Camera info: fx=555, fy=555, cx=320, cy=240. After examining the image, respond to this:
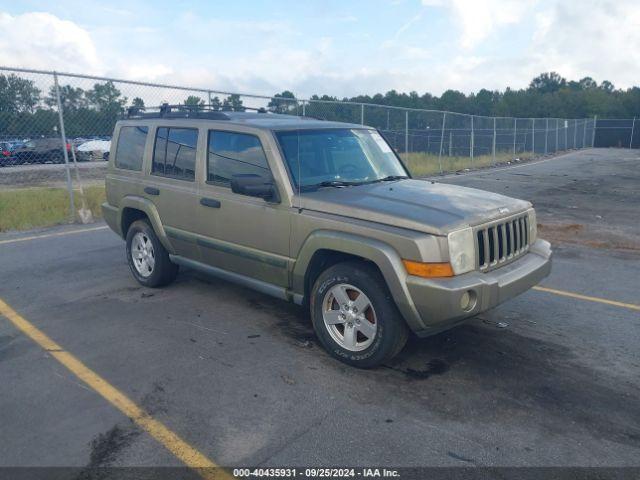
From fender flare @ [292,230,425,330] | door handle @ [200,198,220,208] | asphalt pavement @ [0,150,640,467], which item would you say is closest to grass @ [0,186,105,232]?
asphalt pavement @ [0,150,640,467]

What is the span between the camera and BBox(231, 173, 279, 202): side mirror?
14.1 ft

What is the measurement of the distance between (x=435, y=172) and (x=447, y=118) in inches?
147

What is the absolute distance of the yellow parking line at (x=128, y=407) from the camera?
118 inches

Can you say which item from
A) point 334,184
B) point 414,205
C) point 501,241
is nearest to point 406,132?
point 334,184

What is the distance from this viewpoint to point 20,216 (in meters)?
10.7

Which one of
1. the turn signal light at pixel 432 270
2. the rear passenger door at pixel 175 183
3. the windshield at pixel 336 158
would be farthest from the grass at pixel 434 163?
the turn signal light at pixel 432 270

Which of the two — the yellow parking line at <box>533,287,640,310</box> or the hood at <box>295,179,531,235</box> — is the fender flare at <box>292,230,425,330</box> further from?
the yellow parking line at <box>533,287,640,310</box>

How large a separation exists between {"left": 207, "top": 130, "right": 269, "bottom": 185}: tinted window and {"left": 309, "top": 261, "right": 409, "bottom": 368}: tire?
1149 millimetres

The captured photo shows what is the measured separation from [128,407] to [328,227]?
6.07 ft

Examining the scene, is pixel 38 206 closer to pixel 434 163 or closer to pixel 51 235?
pixel 51 235

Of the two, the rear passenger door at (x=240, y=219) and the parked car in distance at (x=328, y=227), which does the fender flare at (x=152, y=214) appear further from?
the rear passenger door at (x=240, y=219)

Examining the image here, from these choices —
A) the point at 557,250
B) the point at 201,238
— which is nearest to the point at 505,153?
the point at 557,250

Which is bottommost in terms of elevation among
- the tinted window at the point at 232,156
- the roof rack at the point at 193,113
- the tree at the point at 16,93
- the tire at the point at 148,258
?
the tire at the point at 148,258

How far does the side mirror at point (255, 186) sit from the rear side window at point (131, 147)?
75.3 inches
